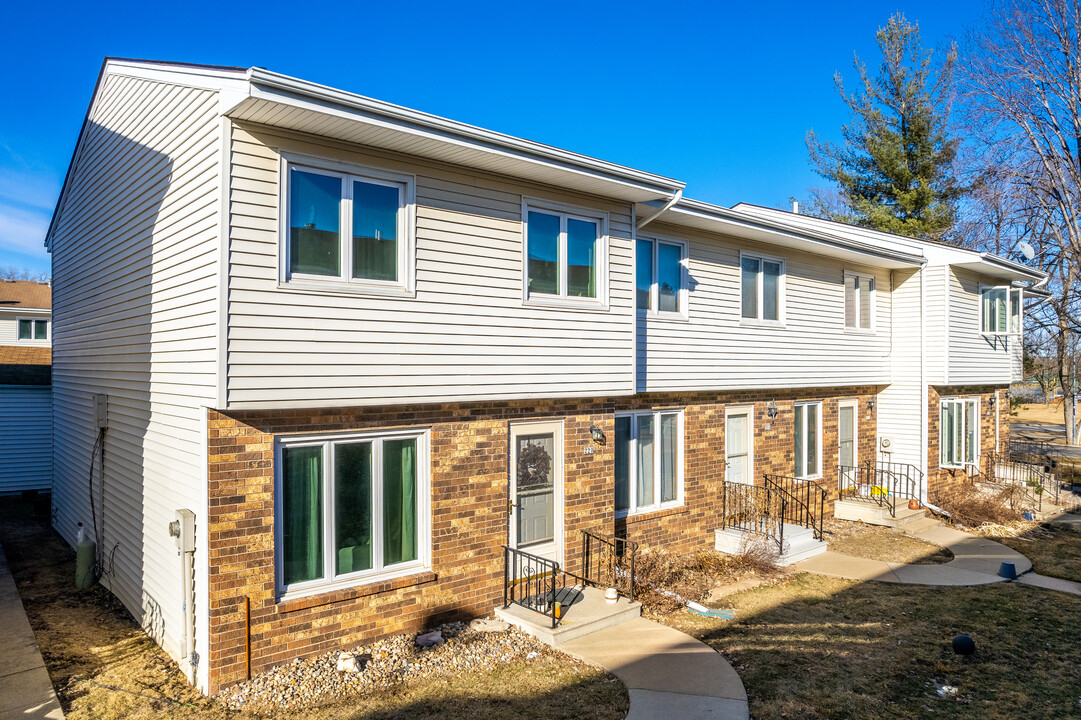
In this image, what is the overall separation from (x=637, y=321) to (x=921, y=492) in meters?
9.14

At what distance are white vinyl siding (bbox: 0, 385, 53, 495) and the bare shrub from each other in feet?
67.3

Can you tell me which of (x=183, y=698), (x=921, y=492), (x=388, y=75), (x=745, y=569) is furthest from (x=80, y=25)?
(x=921, y=492)

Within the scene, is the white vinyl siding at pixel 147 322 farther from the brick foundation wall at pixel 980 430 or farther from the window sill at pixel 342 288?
the brick foundation wall at pixel 980 430

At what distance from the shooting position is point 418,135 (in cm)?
622

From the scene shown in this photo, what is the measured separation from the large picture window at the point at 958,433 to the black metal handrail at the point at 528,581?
11.5 meters

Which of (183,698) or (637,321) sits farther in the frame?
(637,321)

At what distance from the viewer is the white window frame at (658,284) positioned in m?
10.1

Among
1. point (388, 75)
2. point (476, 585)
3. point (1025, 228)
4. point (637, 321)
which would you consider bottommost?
point (476, 585)

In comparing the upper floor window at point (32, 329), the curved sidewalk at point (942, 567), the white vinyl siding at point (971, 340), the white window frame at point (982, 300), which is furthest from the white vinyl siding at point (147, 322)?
the white window frame at point (982, 300)

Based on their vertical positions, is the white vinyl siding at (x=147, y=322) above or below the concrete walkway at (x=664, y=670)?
above

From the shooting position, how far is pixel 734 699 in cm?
572

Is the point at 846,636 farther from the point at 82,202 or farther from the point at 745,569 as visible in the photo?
the point at 82,202

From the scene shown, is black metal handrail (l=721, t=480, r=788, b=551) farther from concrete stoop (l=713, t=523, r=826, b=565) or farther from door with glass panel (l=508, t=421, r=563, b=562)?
door with glass panel (l=508, t=421, r=563, b=562)

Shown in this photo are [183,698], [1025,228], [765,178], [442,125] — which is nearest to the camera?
[183,698]
